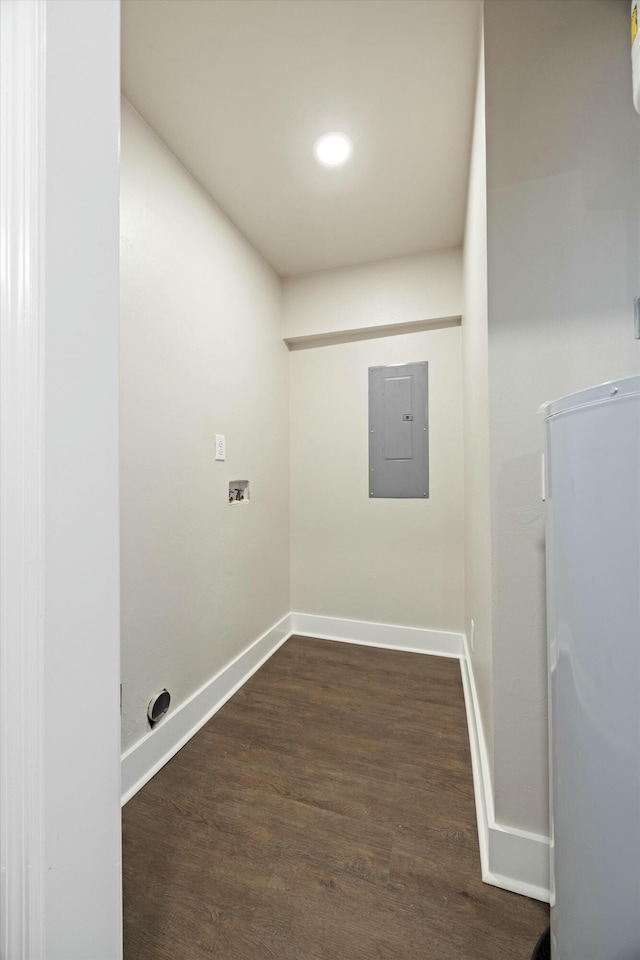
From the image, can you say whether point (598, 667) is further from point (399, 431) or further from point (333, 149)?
point (399, 431)

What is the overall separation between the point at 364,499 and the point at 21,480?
2500 millimetres

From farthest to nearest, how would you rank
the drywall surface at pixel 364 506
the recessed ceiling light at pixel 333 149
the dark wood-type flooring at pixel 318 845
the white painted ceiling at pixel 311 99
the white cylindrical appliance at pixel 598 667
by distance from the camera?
the drywall surface at pixel 364 506
the recessed ceiling light at pixel 333 149
the white painted ceiling at pixel 311 99
the dark wood-type flooring at pixel 318 845
the white cylindrical appliance at pixel 598 667

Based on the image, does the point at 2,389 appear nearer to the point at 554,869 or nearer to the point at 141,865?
the point at 554,869

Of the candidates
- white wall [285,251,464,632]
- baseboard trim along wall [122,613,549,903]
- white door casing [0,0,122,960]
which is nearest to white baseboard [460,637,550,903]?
baseboard trim along wall [122,613,549,903]

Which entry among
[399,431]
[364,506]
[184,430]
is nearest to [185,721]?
[184,430]

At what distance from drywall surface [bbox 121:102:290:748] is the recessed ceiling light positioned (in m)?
0.62

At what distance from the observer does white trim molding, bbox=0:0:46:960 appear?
19.0 inches

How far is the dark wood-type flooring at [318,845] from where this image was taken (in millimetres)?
1029

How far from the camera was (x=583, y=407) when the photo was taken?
685 millimetres

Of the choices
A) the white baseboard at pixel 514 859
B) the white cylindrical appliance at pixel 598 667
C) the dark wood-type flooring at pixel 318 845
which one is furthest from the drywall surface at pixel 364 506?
the white cylindrical appliance at pixel 598 667

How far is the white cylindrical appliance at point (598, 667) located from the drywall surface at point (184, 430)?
1370mm

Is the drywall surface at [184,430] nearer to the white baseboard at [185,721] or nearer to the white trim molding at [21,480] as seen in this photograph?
the white baseboard at [185,721]

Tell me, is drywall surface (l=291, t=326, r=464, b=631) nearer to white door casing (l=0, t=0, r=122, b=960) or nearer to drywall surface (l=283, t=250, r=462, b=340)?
drywall surface (l=283, t=250, r=462, b=340)

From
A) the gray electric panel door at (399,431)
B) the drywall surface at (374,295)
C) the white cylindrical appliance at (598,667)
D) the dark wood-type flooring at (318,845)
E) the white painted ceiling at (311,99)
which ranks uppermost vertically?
the white painted ceiling at (311,99)
